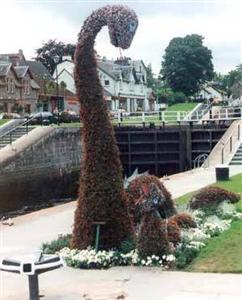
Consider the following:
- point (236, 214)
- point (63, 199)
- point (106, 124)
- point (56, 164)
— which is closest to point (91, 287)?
point (106, 124)

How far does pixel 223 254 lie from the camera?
11109mm

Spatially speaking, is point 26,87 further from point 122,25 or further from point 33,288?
point 33,288

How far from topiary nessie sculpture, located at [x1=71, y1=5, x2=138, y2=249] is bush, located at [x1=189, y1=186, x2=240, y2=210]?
4.22m

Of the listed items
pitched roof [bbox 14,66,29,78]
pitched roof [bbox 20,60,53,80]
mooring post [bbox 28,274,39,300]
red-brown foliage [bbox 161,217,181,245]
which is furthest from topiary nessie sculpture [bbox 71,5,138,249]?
pitched roof [bbox 20,60,53,80]

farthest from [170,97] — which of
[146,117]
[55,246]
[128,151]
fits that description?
[55,246]

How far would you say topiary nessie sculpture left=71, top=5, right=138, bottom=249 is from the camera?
11172 mm

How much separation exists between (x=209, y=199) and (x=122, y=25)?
5.70 meters

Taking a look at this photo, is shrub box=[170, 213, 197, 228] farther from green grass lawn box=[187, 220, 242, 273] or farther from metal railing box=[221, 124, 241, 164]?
metal railing box=[221, 124, 241, 164]

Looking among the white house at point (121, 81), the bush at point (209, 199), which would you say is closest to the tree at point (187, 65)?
the white house at point (121, 81)

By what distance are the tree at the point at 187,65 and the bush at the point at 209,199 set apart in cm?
9478

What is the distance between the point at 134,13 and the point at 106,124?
180cm

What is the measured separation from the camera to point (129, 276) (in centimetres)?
1011

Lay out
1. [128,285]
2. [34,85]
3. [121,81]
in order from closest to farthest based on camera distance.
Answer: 1. [128,285]
2. [34,85]
3. [121,81]

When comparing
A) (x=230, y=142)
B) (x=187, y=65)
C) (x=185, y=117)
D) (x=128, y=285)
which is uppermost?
(x=187, y=65)
